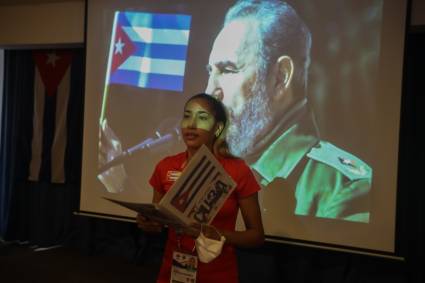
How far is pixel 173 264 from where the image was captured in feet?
4.50

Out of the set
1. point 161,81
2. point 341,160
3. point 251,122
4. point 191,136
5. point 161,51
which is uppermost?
point 161,51

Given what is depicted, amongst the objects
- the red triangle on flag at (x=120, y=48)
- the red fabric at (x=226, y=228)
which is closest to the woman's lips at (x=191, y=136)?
the red fabric at (x=226, y=228)

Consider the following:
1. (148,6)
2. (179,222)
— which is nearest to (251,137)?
(148,6)

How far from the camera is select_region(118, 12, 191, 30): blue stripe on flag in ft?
10.1

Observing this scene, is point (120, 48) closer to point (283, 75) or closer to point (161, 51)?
point (161, 51)

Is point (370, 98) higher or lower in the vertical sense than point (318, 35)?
lower

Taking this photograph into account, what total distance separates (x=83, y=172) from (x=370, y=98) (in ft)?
8.35

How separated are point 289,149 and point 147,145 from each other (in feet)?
3.99

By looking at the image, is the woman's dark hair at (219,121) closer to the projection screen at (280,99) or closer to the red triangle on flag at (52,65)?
the projection screen at (280,99)

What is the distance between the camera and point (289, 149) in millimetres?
2758

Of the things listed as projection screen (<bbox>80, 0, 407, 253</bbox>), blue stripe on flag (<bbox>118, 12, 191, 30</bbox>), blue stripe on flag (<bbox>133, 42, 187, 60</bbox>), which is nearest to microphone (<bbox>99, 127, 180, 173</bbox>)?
projection screen (<bbox>80, 0, 407, 253</bbox>)

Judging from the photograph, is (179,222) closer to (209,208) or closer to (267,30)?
(209,208)

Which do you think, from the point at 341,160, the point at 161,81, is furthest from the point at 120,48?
the point at 341,160

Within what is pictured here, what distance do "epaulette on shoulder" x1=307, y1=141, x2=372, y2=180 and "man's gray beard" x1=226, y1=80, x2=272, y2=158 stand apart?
42 cm
